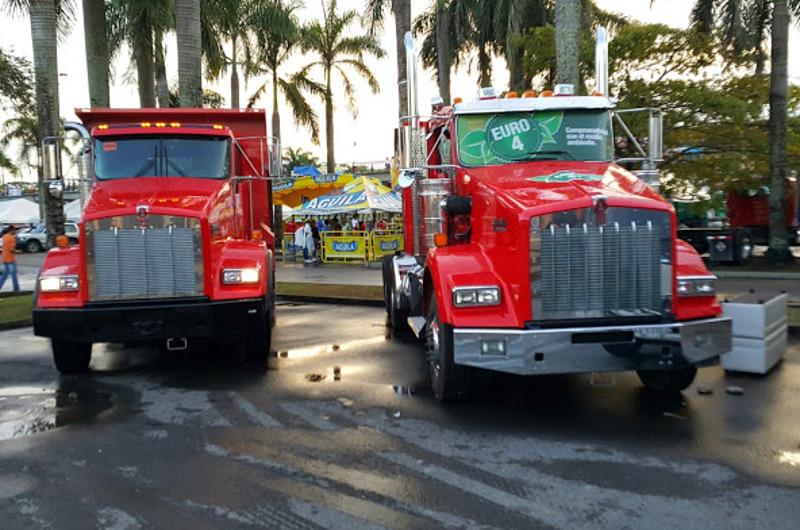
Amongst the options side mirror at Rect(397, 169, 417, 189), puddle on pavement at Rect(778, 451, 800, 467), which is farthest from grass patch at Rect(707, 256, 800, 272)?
puddle on pavement at Rect(778, 451, 800, 467)

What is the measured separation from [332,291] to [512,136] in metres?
8.84

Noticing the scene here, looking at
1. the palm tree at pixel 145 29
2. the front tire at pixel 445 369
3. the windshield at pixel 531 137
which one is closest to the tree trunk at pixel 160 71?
the palm tree at pixel 145 29

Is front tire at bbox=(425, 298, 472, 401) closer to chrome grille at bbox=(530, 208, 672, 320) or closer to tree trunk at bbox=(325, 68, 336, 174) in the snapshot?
chrome grille at bbox=(530, 208, 672, 320)

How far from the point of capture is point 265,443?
5586 mm

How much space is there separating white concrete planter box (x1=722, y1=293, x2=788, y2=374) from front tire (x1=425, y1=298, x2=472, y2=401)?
2.82 m

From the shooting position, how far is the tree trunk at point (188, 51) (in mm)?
14383

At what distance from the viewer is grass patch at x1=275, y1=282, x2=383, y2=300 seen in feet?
48.0

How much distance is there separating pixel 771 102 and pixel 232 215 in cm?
1599

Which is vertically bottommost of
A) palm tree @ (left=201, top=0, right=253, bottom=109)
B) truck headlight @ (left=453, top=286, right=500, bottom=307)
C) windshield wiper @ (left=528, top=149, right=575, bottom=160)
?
truck headlight @ (left=453, top=286, right=500, bottom=307)

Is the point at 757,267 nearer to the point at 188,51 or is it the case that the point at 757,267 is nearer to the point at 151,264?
the point at 188,51

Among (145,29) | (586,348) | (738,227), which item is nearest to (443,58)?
(738,227)

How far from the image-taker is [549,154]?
7281 millimetres

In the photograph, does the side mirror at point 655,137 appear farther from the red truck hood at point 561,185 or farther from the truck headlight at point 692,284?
the truck headlight at point 692,284

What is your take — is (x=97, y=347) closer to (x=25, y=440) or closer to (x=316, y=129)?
(x=25, y=440)
